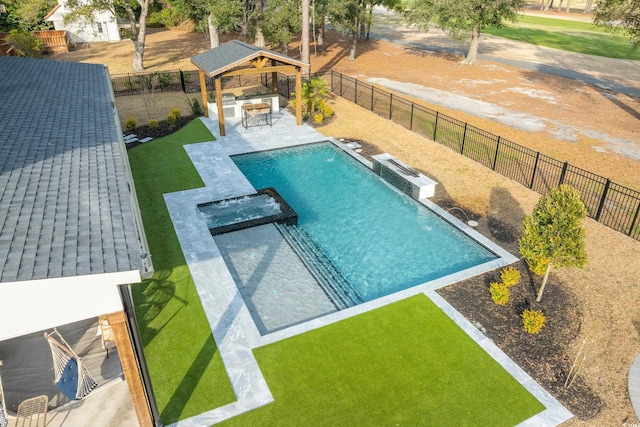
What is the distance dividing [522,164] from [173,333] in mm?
16173

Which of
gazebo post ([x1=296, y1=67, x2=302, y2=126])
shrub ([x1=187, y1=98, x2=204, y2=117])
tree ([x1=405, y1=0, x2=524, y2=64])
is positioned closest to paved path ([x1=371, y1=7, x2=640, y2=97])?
tree ([x1=405, y1=0, x2=524, y2=64])

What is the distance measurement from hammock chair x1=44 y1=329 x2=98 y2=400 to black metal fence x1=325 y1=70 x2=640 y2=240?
47.2 ft

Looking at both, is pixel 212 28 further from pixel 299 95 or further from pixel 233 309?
pixel 233 309

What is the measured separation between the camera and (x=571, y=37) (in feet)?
192

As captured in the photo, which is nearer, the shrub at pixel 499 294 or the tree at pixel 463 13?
the shrub at pixel 499 294

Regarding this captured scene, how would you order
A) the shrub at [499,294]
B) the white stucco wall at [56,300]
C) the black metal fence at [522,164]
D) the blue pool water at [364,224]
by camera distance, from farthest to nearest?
the black metal fence at [522,164]
the blue pool water at [364,224]
the shrub at [499,294]
the white stucco wall at [56,300]

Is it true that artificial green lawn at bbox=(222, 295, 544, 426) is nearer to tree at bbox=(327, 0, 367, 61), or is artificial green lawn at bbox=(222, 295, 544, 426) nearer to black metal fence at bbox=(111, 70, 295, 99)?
black metal fence at bbox=(111, 70, 295, 99)

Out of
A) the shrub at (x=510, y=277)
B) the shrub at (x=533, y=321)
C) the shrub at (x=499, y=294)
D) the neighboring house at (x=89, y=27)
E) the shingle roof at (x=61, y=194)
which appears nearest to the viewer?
the shingle roof at (x=61, y=194)

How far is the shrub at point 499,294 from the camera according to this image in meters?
10.7

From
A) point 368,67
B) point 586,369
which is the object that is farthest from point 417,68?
point 586,369

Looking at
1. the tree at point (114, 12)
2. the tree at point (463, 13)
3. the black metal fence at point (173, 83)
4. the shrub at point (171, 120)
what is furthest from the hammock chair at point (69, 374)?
the tree at point (463, 13)

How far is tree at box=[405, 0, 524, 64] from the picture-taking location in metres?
34.4

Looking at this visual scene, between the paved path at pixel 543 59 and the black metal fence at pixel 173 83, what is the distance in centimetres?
2287

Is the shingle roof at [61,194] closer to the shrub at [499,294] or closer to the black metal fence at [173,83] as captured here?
the shrub at [499,294]
